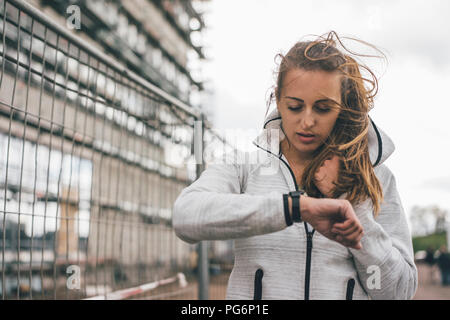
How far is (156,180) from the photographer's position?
11.5 ft

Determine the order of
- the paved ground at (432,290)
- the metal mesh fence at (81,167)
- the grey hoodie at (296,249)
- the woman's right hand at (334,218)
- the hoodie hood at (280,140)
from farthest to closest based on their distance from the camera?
the paved ground at (432,290) → the metal mesh fence at (81,167) → the hoodie hood at (280,140) → the grey hoodie at (296,249) → the woman's right hand at (334,218)

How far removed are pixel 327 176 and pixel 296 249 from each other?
23 centimetres

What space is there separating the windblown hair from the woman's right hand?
249mm

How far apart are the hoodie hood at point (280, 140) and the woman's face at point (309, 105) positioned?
5.0 inches

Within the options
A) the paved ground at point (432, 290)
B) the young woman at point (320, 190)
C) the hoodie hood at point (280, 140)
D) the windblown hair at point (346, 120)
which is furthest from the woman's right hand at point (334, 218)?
the paved ground at point (432, 290)

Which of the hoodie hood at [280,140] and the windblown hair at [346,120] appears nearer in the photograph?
the windblown hair at [346,120]

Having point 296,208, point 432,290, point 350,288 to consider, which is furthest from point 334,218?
point 432,290

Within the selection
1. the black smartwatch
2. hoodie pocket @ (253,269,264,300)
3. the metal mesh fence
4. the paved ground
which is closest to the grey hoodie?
hoodie pocket @ (253,269,264,300)

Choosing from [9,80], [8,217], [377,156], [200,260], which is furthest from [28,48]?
[200,260]

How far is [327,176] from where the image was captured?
139cm

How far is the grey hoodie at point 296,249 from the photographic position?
1.30 metres

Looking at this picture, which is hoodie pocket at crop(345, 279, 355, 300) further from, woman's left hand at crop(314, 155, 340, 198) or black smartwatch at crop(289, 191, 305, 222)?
black smartwatch at crop(289, 191, 305, 222)

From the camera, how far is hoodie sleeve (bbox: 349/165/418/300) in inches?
52.7

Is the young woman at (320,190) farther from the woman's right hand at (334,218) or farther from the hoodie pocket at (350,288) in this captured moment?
the woman's right hand at (334,218)
